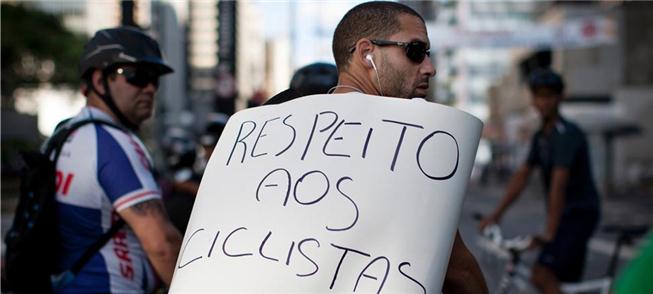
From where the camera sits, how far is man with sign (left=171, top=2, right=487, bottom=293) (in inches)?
74.6

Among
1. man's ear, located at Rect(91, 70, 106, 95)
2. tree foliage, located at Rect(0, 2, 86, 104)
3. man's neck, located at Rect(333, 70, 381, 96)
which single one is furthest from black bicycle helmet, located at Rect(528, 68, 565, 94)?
tree foliage, located at Rect(0, 2, 86, 104)

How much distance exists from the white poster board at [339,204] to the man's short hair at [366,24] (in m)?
0.22

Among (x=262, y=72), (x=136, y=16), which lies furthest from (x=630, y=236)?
(x=262, y=72)

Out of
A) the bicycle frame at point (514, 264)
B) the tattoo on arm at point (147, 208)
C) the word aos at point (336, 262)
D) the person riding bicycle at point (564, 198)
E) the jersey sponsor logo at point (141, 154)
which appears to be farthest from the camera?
the bicycle frame at point (514, 264)

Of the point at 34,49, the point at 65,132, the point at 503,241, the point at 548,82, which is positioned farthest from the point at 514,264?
the point at 34,49

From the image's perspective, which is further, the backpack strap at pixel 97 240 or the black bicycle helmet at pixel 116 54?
the black bicycle helmet at pixel 116 54

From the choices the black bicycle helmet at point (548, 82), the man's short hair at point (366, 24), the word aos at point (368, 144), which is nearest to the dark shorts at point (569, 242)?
the black bicycle helmet at point (548, 82)

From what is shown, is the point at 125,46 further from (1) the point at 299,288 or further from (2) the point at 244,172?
(1) the point at 299,288

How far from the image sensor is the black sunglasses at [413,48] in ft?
7.32

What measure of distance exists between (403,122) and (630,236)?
140 inches

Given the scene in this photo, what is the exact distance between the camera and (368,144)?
200 cm

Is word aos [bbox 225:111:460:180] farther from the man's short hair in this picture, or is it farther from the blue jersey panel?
the blue jersey panel

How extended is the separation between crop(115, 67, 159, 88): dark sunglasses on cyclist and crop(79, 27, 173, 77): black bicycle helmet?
3 centimetres

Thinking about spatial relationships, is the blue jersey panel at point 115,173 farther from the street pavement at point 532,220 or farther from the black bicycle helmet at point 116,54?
the street pavement at point 532,220
